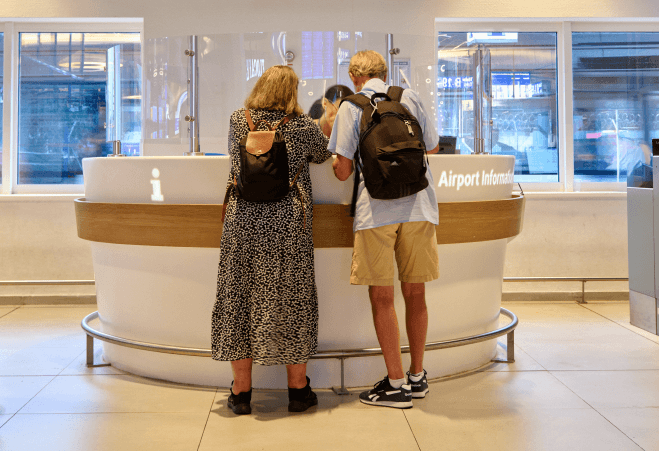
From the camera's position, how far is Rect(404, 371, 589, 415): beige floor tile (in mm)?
2654

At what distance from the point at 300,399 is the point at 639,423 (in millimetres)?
1303

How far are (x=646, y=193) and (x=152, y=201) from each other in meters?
2.94

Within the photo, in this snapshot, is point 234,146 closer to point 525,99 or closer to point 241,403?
point 241,403

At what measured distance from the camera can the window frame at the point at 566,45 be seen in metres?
5.48

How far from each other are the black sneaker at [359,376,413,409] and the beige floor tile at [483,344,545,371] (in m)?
0.74

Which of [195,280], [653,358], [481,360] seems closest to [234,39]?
[195,280]

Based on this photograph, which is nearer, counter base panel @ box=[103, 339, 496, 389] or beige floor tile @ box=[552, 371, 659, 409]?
beige floor tile @ box=[552, 371, 659, 409]

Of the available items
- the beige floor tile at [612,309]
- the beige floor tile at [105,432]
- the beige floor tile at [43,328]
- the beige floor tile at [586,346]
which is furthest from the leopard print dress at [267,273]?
the beige floor tile at [612,309]

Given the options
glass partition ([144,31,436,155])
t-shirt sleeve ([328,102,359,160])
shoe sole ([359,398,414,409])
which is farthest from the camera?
glass partition ([144,31,436,155])

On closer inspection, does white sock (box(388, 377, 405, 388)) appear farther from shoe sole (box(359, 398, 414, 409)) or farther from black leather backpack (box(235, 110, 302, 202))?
black leather backpack (box(235, 110, 302, 202))

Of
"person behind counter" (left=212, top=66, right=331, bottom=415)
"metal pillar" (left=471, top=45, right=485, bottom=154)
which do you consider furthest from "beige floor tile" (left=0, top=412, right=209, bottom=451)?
"metal pillar" (left=471, top=45, right=485, bottom=154)

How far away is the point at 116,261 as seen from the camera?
10.0 feet

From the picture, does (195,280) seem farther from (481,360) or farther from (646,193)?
(646,193)

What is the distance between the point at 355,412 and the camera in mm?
2568
